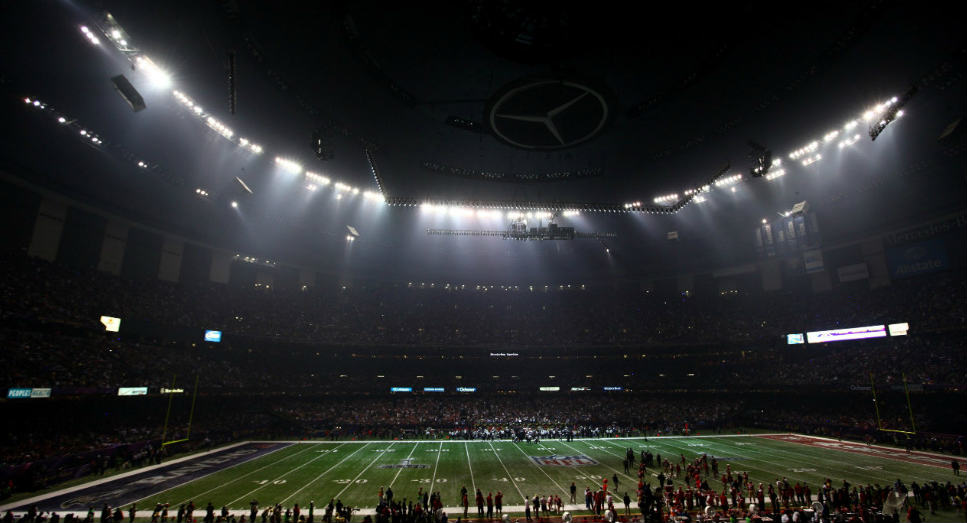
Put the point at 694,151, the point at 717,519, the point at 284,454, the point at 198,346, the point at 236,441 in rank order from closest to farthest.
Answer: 1. the point at 717,519
2. the point at 694,151
3. the point at 284,454
4. the point at 236,441
5. the point at 198,346

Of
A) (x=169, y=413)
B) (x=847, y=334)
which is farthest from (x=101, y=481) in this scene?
(x=847, y=334)

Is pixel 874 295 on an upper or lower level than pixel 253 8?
lower

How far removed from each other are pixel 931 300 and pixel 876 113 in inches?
1026

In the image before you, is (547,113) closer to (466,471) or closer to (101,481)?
(466,471)

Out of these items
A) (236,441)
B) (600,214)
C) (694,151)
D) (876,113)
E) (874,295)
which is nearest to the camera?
(876,113)

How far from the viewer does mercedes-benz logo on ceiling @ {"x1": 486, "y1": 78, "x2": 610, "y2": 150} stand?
20.1 meters

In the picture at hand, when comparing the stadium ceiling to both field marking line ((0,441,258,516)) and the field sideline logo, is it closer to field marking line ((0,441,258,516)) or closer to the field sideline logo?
field marking line ((0,441,258,516))

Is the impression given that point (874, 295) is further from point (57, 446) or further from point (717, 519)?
point (57, 446)

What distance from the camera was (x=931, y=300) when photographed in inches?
1619

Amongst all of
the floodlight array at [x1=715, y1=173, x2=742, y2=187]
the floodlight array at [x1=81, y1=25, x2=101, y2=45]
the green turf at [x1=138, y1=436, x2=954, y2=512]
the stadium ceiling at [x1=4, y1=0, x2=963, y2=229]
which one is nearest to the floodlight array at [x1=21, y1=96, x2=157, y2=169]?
the stadium ceiling at [x1=4, y1=0, x2=963, y2=229]

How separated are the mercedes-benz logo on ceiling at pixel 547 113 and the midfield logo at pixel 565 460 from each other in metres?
21.9

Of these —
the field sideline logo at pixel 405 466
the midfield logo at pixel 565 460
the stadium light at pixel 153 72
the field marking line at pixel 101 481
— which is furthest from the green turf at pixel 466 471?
the stadium light at pixel 153 72

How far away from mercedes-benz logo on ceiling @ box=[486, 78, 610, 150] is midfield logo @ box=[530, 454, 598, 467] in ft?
71.8

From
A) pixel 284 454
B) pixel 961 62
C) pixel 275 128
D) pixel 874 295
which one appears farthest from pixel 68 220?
pixel 874 295
